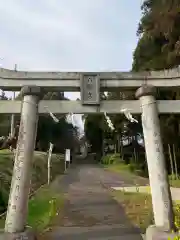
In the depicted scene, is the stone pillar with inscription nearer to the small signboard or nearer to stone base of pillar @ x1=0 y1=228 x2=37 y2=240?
stone base of pillar @ x1=0 y1=228 x2=37 y2=240

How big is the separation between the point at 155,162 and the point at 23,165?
2.93 metres

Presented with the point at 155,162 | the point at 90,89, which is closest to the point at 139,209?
the point at 155,162

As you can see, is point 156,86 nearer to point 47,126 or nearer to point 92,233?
point 92,233

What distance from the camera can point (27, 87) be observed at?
7.12 m

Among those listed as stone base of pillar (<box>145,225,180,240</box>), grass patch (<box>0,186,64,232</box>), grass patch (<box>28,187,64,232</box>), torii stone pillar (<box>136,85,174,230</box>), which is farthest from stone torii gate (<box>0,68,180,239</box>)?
grass patch (<box>28,187,64,232</box>)

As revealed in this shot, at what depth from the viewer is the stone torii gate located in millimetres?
6562

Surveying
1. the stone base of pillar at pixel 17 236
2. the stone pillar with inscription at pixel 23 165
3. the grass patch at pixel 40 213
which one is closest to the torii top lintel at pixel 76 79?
the stone pillar with inscription at pixel 23 165

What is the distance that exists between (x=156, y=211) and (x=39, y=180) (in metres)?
15.6

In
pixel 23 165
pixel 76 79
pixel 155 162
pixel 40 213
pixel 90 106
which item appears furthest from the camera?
pixel 40 213

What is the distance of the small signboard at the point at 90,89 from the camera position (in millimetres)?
7261

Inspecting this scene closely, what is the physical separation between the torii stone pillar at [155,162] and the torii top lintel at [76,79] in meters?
0.39

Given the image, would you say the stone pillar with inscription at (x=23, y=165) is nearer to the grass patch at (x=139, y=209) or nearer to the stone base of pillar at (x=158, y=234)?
the stone base of pillar at (x=158, y=234)

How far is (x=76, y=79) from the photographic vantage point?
745 centimetres

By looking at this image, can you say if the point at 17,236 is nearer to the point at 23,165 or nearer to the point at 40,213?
the point at 23,165
